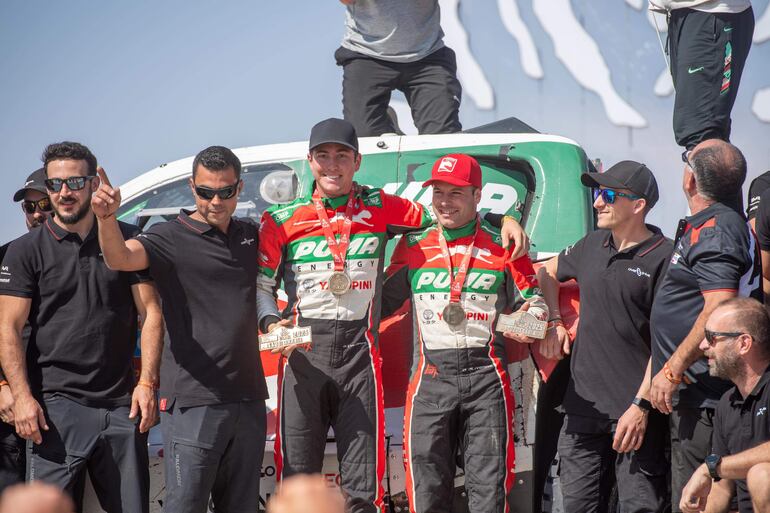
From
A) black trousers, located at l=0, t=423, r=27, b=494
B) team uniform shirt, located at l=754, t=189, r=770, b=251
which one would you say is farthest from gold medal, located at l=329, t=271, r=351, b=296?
team uniform shirt, located at l=754, t=189, r=770, b=251

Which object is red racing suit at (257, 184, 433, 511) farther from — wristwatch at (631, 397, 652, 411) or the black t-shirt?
the black t-shirt

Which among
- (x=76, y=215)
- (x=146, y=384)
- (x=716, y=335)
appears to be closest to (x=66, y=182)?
(x=76, y=215)

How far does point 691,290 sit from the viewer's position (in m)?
4.20

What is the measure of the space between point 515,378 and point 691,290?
3.22 feet

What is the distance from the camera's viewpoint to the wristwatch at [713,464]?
13.0 feet

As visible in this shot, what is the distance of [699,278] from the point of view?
13.4 feet

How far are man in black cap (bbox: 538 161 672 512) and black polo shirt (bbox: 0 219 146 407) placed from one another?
2040mm

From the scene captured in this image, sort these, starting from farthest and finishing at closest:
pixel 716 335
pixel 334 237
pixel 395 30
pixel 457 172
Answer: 1. pixel 395 30
2. pixel 457 172
3. pixel 334 237
4. pixel 716 335

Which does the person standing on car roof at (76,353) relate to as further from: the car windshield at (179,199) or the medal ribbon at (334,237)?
the car windshield at (179,199)

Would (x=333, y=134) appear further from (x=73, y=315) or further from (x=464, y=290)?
(x=73, y=315)

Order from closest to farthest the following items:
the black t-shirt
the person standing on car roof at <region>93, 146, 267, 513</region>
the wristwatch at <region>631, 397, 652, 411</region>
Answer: the person standing on car roof at <region>93, 146, 267, 513</region>
the wristwatch at <region>631, 397, 652, 411</region>
the black t-shirt

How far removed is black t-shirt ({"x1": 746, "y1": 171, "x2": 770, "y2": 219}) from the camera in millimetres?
4910

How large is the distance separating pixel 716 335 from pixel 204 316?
222 cm

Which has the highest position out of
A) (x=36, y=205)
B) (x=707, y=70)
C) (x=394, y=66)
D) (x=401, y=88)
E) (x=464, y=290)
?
(x=394, y=66)
